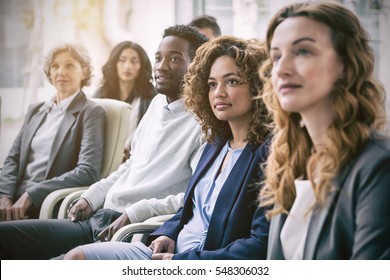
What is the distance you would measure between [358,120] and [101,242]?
1131mm

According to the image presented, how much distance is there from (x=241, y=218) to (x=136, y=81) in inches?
34.2

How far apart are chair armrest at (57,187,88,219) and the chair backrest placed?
0.13 metres

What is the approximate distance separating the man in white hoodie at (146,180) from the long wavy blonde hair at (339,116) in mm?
504

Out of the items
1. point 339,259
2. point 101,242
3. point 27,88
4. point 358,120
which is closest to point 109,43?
point 27,88

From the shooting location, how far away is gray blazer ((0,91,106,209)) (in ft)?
7.68

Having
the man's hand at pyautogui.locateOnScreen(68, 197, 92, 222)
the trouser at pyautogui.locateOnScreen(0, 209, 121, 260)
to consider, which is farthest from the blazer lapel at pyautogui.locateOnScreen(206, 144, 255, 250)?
the man's hand at pyautogui.locateOnScreen(68, 197, 92, 222)

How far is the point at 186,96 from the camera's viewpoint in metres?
2.01

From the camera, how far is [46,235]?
228 centimetres

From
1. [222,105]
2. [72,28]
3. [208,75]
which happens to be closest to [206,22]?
[208,75]

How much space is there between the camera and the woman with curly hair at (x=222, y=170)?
179 cm

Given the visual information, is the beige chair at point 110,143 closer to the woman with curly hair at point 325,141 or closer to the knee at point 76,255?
the knee at point 76,255

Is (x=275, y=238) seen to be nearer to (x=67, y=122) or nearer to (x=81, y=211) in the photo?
(x=81, y=211)

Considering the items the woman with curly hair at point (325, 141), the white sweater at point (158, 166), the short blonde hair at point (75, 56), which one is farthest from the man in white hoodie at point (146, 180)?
the woman with curly hair at point (325, 141)

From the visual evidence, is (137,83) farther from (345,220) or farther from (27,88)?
(345,220)
